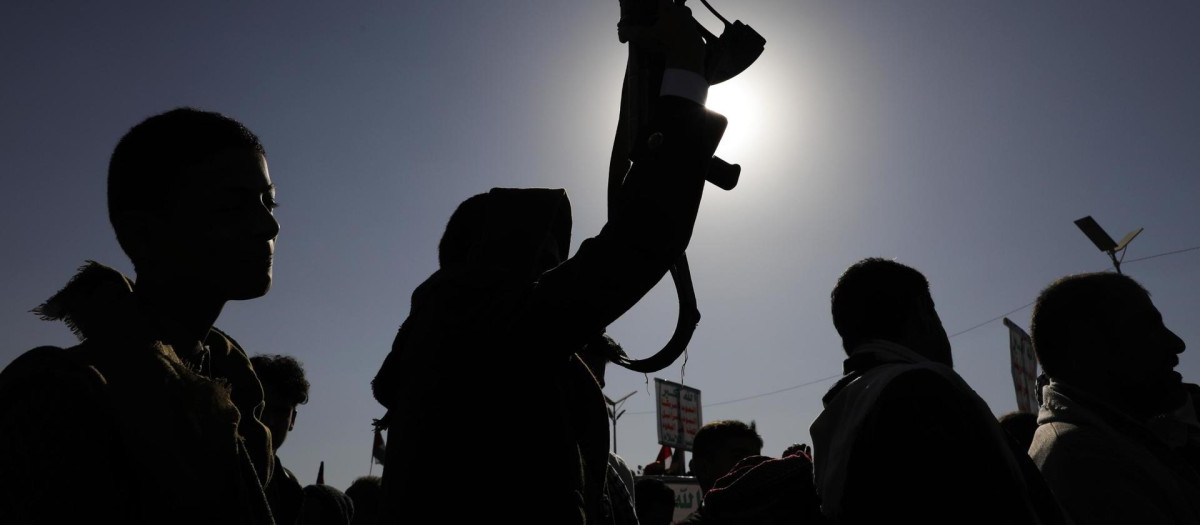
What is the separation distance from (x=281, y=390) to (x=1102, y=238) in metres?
20.8

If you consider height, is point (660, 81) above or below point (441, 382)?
above

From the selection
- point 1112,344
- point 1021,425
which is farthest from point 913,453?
point 1021,425

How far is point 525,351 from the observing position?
1356 millimetres

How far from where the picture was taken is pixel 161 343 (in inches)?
48.2

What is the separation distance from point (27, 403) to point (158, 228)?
44cm

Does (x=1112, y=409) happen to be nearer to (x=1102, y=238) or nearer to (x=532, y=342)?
(x=532, y=342)

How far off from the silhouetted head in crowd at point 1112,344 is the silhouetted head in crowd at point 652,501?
3327 millimetres

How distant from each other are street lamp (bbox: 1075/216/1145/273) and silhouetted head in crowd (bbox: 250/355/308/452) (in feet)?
66.7

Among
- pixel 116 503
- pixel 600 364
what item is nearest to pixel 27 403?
pixel 116 503

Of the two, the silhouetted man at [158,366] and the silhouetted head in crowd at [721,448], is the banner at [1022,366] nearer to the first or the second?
the silhouetted head in crowd at [721,448]

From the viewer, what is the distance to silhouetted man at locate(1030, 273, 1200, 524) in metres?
2.68

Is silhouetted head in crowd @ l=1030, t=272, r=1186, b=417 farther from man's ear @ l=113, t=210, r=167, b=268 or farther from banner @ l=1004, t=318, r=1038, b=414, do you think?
banner @ l=1004, t=318, r=1038, b=414

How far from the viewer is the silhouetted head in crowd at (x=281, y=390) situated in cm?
371

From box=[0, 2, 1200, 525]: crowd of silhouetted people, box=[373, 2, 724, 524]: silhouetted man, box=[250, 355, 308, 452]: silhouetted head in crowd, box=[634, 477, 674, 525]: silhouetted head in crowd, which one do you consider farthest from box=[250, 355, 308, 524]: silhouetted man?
box=[634, 477, 674, 525]: silhouetted head in crowd
